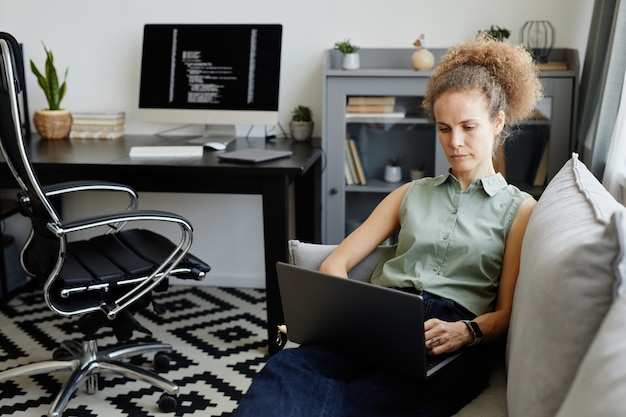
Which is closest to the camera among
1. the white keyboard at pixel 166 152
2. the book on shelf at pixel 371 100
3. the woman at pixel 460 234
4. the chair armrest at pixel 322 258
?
the woman at pixel 460 234

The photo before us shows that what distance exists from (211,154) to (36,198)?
864mm

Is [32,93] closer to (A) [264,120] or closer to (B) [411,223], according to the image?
(A) [264,120]

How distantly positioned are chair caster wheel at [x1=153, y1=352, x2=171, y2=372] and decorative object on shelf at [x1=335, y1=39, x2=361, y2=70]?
1334 millimetres

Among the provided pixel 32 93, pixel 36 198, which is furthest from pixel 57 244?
pixel 32 93

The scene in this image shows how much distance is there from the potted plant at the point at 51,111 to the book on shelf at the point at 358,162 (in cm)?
125

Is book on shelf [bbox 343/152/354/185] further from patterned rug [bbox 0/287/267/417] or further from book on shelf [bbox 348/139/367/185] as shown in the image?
patterned rug [bbox 0/287/267/417]

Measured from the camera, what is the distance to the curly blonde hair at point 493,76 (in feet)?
5.90

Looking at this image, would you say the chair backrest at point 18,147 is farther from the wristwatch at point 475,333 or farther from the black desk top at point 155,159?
the wristwatch at point 475,333

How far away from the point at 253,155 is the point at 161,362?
Answer: 788 millimetres

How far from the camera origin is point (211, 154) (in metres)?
2.99

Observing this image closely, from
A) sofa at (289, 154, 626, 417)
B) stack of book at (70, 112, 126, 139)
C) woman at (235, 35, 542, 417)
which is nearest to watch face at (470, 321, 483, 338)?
woman at (235, 35, 542, 417)

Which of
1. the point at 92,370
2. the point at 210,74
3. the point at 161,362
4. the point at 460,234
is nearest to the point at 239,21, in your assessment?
the point at 210,74

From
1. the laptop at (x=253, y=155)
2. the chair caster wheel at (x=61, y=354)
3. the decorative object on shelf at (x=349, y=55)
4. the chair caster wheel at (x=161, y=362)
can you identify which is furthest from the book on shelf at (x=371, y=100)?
the chair caster wheel at (x=61, y=354)

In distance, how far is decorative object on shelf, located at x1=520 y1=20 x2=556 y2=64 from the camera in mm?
3195
